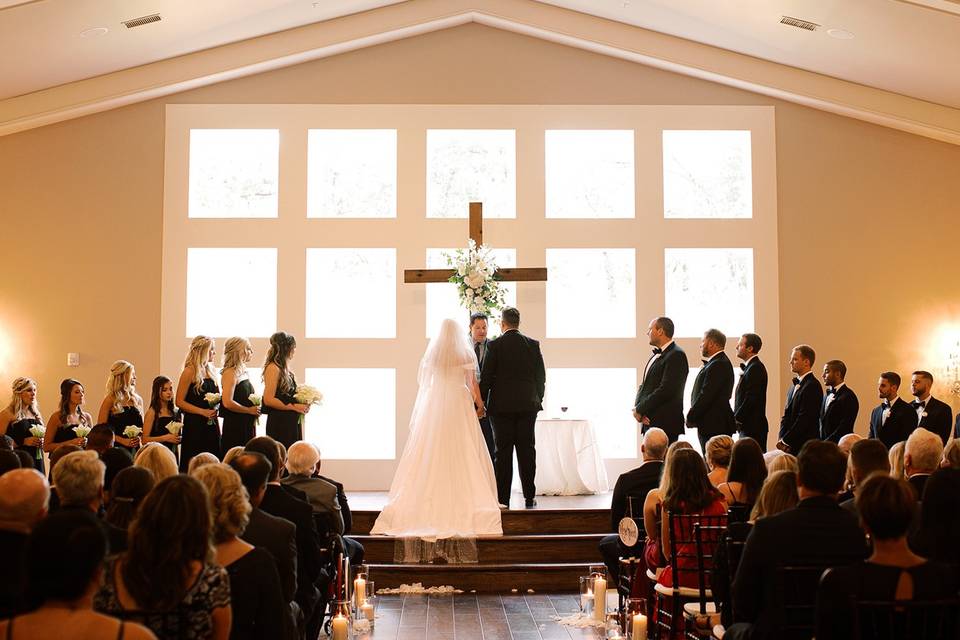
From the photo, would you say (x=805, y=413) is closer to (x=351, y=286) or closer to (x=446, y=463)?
(x=446, y=463)

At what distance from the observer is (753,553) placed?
10.5 ft

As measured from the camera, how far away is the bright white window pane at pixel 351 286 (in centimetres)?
1050

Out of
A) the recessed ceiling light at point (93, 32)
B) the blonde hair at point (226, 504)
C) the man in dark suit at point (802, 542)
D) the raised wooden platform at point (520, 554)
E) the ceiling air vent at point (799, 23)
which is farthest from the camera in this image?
the ceiling air vent at point (799, 23)

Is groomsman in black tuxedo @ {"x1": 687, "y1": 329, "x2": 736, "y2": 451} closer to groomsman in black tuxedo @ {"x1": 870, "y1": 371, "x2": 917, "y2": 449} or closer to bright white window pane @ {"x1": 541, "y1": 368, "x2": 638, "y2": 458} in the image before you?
groomsman in black tuxedo @ {"x1": 870, "y1": 371, "x2": 917, "y2": 449}

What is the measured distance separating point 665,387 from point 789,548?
4.44 metres

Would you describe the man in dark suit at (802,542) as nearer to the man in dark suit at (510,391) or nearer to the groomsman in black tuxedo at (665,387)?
the groomsman in black tuxedo at (665,387)

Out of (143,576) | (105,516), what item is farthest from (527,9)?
(143,576)

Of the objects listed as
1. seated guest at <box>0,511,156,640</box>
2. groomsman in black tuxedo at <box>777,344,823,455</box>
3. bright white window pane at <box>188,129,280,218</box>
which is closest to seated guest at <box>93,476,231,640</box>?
seated guest at <box>0,511,156,640</box>

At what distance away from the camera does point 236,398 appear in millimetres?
7234

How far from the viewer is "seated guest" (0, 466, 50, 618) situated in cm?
289

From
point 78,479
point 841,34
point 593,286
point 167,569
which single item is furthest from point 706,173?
point 167,569

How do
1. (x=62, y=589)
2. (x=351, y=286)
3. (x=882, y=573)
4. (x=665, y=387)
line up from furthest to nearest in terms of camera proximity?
(x=351, y=286)
(x=665, y=387)
(x=882, y=573)
(x=62, y=589)

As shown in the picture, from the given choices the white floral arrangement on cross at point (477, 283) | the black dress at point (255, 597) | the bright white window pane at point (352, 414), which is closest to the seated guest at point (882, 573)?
the black dress at point (255, 597)

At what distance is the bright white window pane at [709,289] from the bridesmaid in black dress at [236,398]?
4.95 meters
